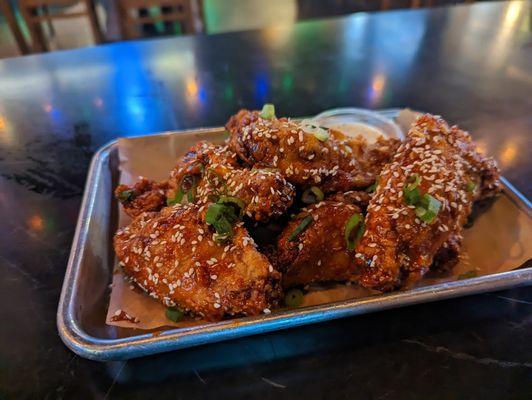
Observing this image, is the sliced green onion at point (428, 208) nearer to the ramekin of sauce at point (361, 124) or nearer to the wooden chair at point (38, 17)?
the ramekin of sauce at point (361, 124)

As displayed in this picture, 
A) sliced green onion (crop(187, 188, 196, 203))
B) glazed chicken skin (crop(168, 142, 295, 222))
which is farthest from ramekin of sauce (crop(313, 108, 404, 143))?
sliced green onion (crop(187, 188, 196, 203))

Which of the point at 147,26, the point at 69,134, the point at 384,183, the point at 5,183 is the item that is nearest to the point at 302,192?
the point at 384,183

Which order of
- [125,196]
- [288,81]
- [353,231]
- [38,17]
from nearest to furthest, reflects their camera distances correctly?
[353,231] → [125,196] → [288,81] → [38,17]

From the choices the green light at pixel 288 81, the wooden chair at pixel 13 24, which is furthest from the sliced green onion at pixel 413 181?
the wooden chair at pixel 13 24

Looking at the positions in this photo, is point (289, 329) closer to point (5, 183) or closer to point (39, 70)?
point (5, 183)

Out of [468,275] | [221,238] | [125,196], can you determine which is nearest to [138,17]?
[125,196]

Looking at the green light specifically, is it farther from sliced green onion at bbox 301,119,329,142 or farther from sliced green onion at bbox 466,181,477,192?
sliced green onion at bbox 466,181,477,192

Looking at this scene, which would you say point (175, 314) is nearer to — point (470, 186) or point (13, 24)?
point (470, 186)
